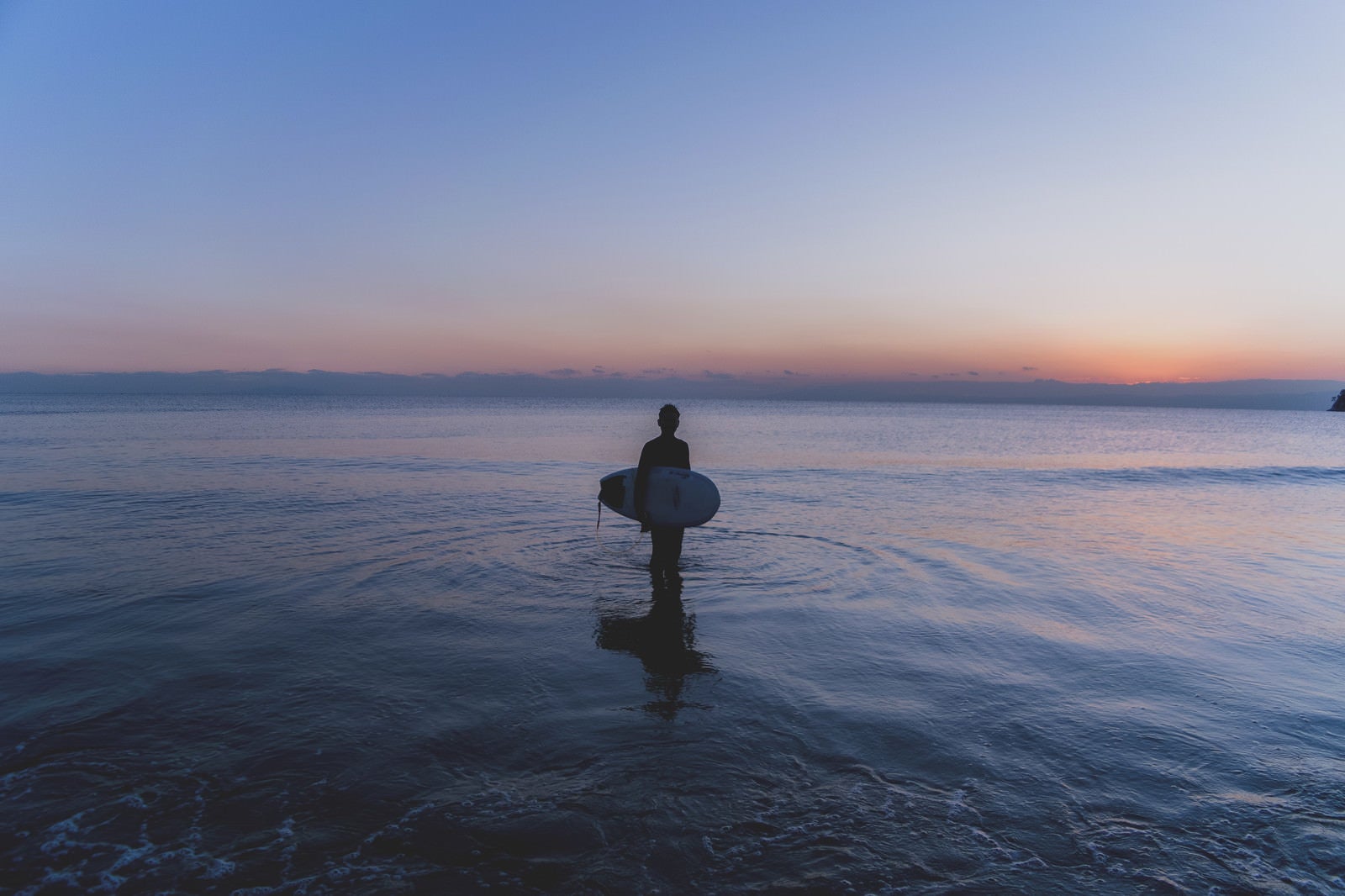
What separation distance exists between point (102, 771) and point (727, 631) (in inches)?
247

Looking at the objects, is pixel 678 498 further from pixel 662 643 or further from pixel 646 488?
pixel 662 643

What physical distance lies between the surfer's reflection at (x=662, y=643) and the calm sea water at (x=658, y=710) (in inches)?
2.2

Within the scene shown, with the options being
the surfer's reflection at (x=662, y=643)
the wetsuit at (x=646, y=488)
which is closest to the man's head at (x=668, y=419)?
the wetsuit at (x=646, y=488)

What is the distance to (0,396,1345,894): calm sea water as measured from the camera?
443 cm

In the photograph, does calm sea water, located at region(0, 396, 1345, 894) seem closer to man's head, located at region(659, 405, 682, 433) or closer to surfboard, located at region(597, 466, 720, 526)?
surfboard, located at region(597, 466, 720, 526)

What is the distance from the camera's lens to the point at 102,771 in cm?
534

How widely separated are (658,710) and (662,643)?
6.50 feet

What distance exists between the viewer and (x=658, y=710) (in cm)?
657

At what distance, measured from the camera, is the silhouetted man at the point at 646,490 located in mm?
10758

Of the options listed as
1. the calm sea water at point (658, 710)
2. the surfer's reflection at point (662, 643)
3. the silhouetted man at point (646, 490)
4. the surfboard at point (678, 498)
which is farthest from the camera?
the surfboard at point (678, 498)

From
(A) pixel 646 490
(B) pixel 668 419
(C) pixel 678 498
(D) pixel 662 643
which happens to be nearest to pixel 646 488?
(A) pixel 646 490

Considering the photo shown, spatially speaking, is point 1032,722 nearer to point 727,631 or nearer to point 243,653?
point 727,631

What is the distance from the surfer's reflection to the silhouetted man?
279 millimetres

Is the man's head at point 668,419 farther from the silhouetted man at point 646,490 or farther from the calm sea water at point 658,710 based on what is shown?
the calm sea water at point 658,710
